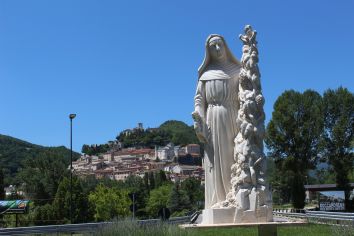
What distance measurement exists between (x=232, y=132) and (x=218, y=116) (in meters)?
0.65

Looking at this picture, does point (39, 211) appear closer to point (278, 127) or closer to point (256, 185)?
point (278, 127)

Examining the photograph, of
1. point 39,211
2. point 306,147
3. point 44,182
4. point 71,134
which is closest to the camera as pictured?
point 71,134

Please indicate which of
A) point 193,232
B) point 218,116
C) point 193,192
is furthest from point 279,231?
point 193,192

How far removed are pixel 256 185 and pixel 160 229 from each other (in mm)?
5582

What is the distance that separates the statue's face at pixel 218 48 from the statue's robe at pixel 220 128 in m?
0.44

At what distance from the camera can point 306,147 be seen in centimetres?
5384

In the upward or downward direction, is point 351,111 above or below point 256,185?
above

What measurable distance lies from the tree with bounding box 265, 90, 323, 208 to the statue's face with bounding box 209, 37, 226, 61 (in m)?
38.8

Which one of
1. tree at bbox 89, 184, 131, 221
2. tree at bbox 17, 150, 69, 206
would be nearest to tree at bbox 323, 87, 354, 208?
tree at bbox 89, 184, 131, 221

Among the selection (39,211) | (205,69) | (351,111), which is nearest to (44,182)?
(39,211)

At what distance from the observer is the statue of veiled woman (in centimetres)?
1538

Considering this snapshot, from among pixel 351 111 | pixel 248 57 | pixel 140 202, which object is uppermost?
pixel 351 111

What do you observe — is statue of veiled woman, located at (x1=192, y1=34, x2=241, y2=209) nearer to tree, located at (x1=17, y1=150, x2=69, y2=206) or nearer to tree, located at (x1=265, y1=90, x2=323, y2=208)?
tree, located at (x1=265, y1=90, x2=323, y2=208)

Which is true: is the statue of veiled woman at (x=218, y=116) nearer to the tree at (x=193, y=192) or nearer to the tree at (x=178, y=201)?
the tree at (x=178, y=201)
